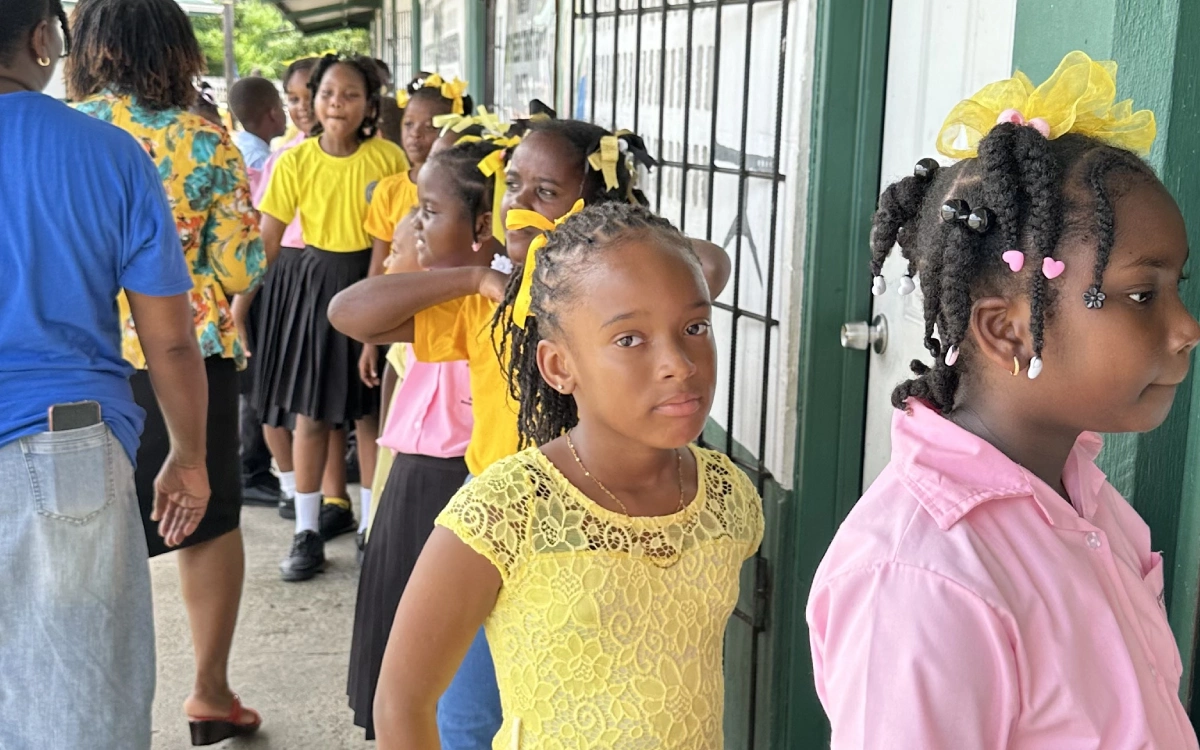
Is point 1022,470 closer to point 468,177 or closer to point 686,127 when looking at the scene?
point 468,177

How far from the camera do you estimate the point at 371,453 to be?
16.0 ft

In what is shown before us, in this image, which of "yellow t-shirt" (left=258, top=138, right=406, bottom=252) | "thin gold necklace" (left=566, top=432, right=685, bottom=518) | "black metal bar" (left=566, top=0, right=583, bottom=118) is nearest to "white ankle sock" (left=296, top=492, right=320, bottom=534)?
"yellow t-shirt" (left=258, top=138, right=406, bottom=252)

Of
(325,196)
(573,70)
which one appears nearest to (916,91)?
(573,70)

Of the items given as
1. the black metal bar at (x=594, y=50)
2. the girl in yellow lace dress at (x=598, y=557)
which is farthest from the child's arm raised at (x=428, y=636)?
the black metal bar at (x=594, y=50)

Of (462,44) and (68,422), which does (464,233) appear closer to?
(68,422)

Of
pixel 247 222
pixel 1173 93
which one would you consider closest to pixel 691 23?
pixel 247 222

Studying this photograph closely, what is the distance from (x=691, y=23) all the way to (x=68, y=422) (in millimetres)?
1693

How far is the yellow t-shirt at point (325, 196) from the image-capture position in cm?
477

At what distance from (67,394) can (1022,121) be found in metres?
1.71

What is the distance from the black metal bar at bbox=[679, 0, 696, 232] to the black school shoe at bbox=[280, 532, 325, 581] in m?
2.13

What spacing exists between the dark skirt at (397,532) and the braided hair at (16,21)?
44.2 inches

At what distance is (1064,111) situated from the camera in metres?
1.23

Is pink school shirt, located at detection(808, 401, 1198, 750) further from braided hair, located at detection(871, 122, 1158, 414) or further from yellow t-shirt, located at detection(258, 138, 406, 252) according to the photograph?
yellow t-shirt, located at detection(258, 138, 406, 252)

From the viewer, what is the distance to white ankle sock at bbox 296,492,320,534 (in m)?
4.60
